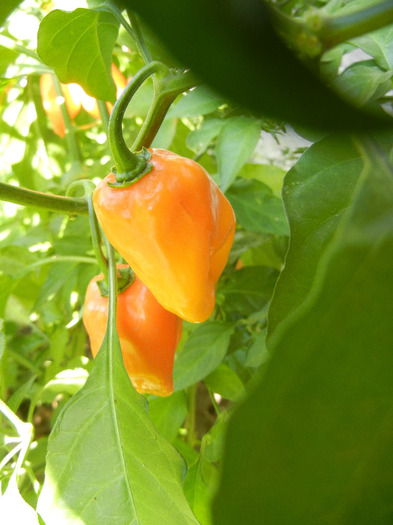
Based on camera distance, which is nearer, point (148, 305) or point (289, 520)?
point (289, 520)

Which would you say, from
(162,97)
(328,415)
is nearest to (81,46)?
(162,97)

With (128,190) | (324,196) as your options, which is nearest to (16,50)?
(128,190)

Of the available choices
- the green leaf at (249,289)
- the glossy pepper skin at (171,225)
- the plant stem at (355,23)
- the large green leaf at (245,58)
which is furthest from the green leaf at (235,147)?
the large green leaf at (245,58)

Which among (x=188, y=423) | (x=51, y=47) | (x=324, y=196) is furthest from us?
(x=188, y=423)

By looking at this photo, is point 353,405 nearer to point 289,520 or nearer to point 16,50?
point 289,520

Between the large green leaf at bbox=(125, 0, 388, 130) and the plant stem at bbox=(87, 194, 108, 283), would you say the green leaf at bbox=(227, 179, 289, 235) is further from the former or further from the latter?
the large green leaf at bbox=(125, 0, 388, 130)

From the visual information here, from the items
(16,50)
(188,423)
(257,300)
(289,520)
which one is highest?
(289,520)

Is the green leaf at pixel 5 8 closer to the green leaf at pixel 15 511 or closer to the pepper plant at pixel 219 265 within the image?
the pepper plant at pixel 219 265
